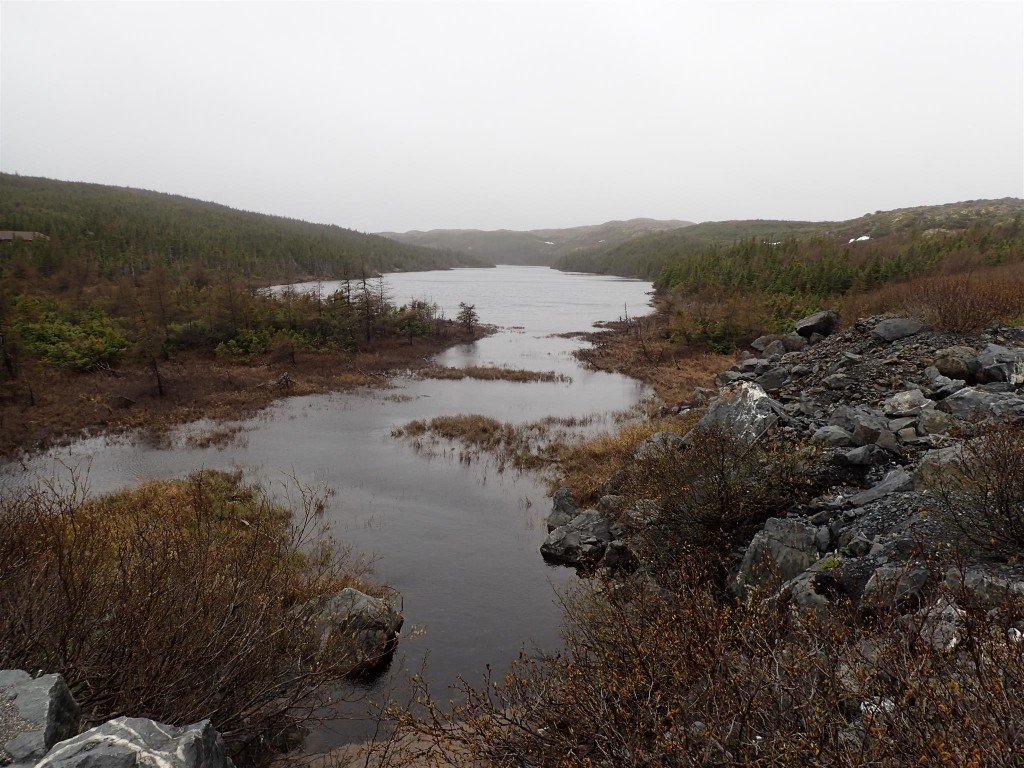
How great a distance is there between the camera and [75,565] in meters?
6.16

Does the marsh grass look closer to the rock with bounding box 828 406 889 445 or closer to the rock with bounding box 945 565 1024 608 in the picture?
the rock with bounding box 828 406 889 445

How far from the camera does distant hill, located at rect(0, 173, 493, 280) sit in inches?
2726

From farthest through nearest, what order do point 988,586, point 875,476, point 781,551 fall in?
point 875,476 < point 781,551 < point 988,586

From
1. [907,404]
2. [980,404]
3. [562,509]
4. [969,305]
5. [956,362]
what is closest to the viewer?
[980,404]

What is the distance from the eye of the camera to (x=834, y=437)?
10633 mm

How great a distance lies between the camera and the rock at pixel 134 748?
310 centimetres

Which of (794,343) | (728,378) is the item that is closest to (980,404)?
(728,378)

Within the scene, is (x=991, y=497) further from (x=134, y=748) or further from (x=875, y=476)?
(x=134, y=748)

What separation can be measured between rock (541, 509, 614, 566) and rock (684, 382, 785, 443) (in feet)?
10.3

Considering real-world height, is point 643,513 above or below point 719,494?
below

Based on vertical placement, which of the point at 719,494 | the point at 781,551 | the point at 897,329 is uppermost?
the point at 897,329

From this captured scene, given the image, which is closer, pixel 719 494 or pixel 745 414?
pixel 719 494

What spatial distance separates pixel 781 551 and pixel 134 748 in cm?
780

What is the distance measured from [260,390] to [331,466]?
12360 mm
